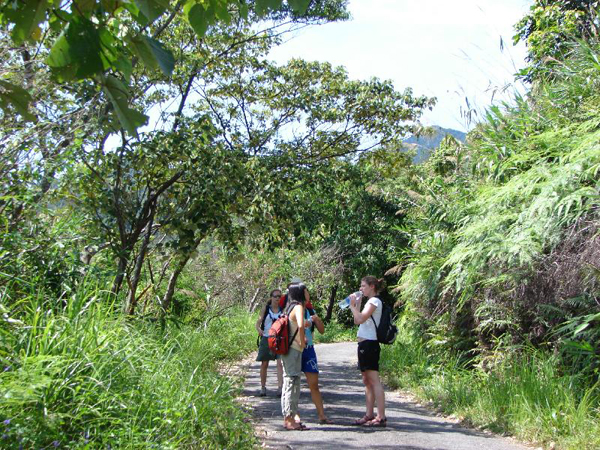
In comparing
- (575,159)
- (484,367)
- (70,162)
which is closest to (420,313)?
(484,367)

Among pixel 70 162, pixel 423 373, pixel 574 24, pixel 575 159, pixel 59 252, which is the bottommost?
pixel 423 373

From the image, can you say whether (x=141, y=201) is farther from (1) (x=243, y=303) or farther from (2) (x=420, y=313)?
(1) (x=243, y=303)

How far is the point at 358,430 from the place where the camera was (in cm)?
748

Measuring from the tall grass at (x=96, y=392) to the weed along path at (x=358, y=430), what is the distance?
94 centimetres

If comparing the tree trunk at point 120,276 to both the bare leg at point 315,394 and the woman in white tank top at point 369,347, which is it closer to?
the bare leg at point 315,394

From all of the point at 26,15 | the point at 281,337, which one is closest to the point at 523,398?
the point at 281,337

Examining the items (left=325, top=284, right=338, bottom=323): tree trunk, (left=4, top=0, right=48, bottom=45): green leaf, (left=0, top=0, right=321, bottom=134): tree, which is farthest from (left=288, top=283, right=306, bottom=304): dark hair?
(left=325, top=284, right=338, bottom=323): tree trunk

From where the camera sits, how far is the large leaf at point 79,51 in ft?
9.05

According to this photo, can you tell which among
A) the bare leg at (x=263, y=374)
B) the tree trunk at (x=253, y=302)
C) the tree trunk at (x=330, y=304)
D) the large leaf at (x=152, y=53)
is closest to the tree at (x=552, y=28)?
the bare leg at (x=263, y=374)

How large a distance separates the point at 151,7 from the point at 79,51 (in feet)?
1.59

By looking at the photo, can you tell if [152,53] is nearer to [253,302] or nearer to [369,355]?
[369,355]

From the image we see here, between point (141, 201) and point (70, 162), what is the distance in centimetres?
210

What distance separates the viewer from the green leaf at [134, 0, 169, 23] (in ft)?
9.91

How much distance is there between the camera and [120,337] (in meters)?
6.32
